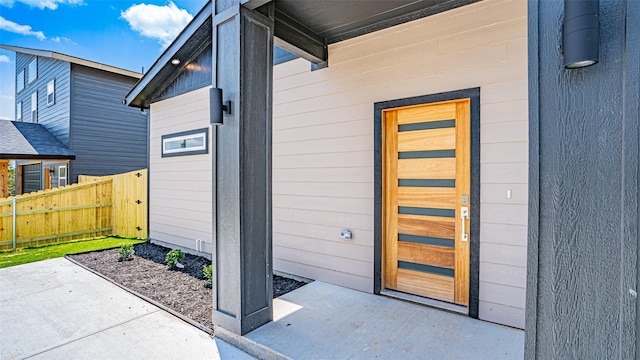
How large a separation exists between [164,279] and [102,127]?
27.4ft

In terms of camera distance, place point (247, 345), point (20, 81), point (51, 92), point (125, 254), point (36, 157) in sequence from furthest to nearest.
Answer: point (20, 81), point (51, 92), point (36, 157), point (125, 254), point (247, 345)

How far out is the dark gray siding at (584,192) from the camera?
124cm

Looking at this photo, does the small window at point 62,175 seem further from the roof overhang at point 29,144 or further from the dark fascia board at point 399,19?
the dark fascia board at point 399,19

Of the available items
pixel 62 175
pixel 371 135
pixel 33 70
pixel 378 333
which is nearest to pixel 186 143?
pixel 371 135

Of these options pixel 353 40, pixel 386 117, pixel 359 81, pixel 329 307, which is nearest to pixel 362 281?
pixel 329 307

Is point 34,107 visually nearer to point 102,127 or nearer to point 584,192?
point 102,127

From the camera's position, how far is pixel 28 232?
21.5 ft

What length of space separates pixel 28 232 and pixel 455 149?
330 inches

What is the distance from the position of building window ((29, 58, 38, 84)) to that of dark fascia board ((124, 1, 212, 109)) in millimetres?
8446

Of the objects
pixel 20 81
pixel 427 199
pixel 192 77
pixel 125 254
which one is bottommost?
pixel 125 254

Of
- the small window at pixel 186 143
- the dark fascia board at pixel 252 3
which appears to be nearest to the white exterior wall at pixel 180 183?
the small window at pixel 186 143

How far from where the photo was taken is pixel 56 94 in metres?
10.2

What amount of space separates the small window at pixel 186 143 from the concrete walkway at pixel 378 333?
11.0 ft

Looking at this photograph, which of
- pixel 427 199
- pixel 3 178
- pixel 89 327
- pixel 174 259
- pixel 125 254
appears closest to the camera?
pixel 89 327
